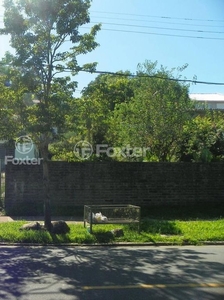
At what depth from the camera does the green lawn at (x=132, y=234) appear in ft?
34.3

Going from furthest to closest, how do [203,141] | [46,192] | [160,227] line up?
1. [203,141]
2. [160,227]
3. [46,192]

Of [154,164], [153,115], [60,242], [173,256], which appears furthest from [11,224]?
[153,115]

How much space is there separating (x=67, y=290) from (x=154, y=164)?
35.7ft

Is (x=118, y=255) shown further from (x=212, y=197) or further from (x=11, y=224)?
(x=212, y=197)

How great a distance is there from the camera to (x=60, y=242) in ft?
33.7

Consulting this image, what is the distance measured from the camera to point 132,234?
36.9 ft

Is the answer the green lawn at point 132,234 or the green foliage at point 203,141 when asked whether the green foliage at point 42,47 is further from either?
the green foliage at point 203,141

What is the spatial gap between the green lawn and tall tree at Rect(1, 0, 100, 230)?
1.02 meters

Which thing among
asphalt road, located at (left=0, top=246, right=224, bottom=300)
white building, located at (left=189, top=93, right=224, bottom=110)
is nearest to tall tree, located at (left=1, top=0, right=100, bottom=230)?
asphalt road, located at (left=0, top=246, right=224, bottom=300)

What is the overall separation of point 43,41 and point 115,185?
269 inches

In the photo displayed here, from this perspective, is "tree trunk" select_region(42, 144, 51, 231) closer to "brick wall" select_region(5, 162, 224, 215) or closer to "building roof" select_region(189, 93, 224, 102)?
"brick wall" select_region(5, 162, 224, 215)

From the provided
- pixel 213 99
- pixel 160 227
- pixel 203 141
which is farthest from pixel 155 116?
pixel 213 99

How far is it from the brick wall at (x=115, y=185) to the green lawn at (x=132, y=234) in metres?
2.64

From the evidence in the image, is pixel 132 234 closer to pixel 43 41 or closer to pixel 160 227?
pixel 160 227
